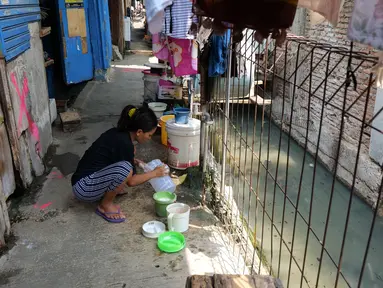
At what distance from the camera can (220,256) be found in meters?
3.12

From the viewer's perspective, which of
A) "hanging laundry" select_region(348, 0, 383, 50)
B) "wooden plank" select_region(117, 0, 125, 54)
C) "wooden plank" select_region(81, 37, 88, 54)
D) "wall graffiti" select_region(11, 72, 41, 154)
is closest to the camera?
"hanging laundry" select_region(348, 0, 383, 50)

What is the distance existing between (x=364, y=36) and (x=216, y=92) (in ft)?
10.2

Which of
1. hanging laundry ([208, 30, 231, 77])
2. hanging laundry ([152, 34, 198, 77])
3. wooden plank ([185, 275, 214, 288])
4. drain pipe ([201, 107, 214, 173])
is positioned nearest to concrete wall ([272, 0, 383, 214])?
drain pipe ([201, 107, 214, 173])

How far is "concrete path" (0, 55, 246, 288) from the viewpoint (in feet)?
9.32

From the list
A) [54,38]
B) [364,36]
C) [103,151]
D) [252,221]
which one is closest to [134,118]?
[103,151]

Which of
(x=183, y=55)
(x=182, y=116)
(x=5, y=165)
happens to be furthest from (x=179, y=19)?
(x=5, y=165)

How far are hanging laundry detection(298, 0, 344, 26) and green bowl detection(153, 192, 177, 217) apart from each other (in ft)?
7.65

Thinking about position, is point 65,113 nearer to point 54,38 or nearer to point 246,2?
point 54,38

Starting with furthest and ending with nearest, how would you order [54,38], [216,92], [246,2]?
[54,38], [216,92], [246,2]

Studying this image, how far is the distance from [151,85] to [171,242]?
12.6 ft

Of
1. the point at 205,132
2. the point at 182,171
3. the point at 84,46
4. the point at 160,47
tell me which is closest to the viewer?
the point at 205,132

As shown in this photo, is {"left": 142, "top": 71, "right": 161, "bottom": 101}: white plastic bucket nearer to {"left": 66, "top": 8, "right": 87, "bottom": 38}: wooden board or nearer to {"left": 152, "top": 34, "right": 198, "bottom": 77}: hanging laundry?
{"left": 66, "top": 8, "right": 87, "bottom": 38}: wooden board

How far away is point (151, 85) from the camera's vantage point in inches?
257

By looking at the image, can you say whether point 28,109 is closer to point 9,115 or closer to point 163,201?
point 9,115
